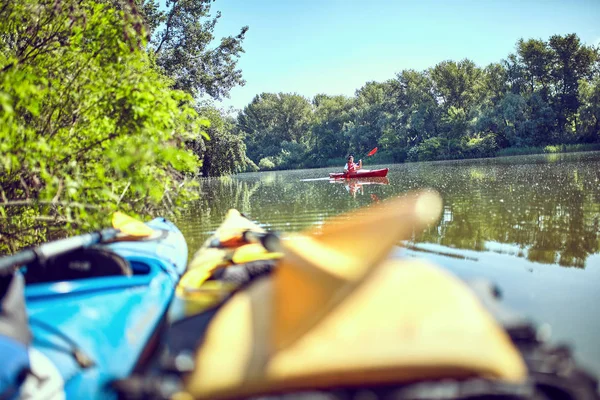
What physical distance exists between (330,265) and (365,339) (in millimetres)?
277

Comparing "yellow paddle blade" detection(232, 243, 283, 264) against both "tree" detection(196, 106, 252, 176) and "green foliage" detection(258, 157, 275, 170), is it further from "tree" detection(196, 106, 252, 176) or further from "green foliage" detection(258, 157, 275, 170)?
"green foliage" detection(258, 157, 275, 170)

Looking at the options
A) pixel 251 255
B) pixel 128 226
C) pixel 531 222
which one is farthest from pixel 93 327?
pixel 531 222

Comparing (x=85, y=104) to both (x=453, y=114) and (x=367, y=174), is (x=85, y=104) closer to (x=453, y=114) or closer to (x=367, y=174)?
(x=367, y=174)

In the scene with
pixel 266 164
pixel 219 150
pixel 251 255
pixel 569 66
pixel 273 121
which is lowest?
pixel 251 255

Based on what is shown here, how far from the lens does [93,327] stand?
8.27ft

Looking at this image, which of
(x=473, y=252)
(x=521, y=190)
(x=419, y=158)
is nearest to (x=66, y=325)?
(x=473, y=252)

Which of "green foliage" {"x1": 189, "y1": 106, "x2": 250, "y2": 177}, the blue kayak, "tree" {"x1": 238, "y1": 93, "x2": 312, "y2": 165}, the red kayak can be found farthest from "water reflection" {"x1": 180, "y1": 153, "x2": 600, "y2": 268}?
"tree" {"x1": 238, "y1": 93, "x2": 312, "y2": 165}

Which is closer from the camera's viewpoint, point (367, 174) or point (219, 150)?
point (367, 174)


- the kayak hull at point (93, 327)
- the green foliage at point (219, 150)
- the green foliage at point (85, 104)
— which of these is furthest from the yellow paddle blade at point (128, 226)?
the green foliage at point (219, 150)

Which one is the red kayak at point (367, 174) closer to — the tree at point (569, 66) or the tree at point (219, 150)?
the tree at point (219, 150)

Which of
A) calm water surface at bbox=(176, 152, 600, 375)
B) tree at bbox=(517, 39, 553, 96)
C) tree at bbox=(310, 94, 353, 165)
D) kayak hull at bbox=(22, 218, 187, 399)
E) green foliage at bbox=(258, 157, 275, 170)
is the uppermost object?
tree at bbox=(517, 39, 553, 96)

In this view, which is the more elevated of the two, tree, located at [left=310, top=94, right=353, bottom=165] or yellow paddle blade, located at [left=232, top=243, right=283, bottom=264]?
tree, located at [left=310, top=94, right=353, bottom=165]

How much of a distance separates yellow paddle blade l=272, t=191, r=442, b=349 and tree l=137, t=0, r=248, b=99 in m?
24.3

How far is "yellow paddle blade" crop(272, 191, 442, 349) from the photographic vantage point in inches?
62.4
